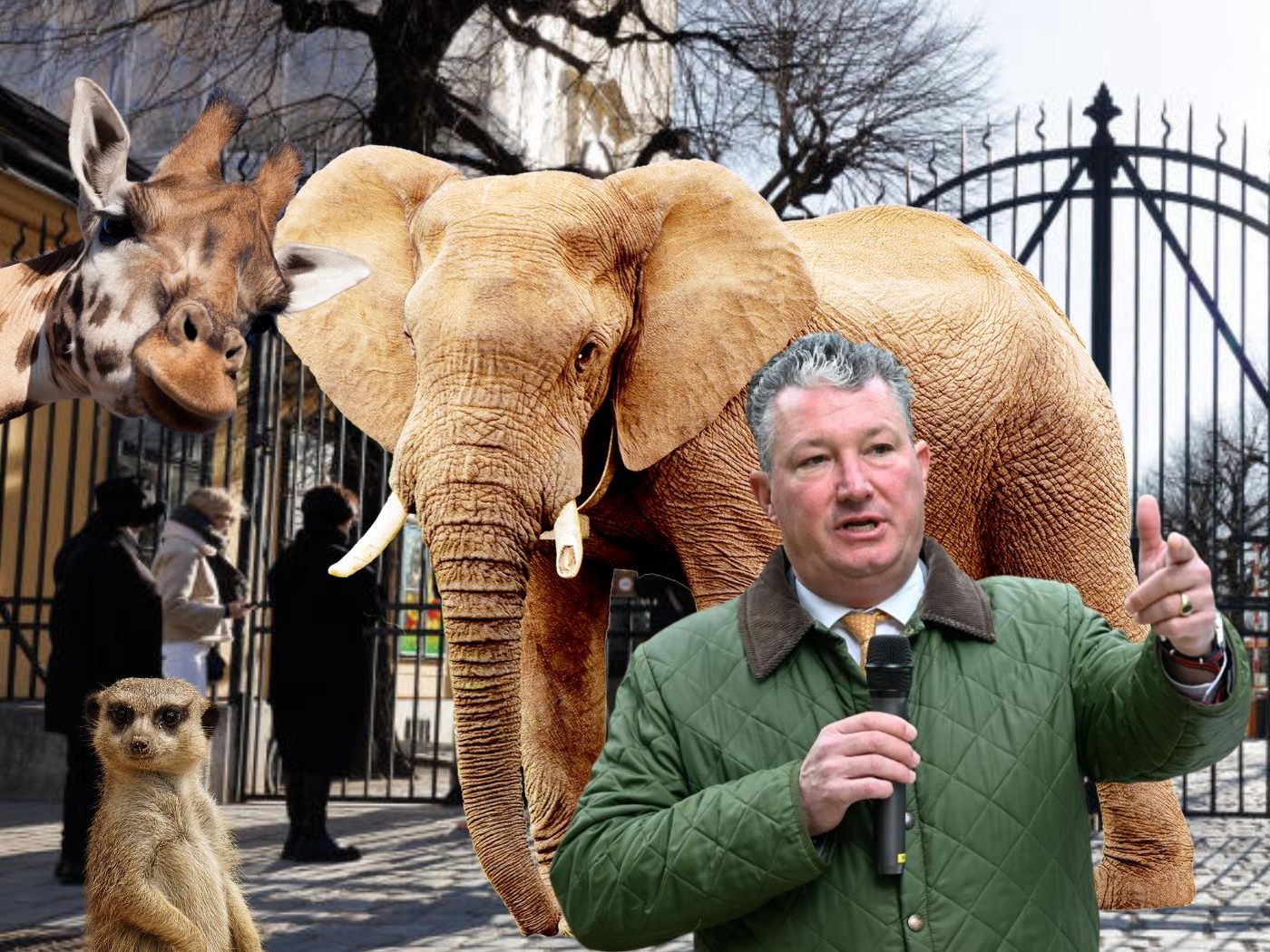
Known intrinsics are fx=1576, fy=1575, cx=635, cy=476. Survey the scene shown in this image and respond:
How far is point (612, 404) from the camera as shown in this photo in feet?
12.5

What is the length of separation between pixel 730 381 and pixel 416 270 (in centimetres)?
85

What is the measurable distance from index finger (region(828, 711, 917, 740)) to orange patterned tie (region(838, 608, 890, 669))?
0.29 meters

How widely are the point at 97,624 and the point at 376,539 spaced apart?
9.91 feet

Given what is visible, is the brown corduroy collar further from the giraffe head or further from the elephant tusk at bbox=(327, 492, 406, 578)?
the giraffe head

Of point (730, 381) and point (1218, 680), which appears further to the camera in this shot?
point (730, 381)

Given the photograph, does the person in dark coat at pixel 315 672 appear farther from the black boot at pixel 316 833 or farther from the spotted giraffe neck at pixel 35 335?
the spotted giraffe neck at pixel 35 335

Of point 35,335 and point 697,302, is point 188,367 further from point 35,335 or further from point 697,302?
point 697,302

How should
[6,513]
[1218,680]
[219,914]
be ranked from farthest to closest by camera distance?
[6,513] → [219,914] → [1218,680]

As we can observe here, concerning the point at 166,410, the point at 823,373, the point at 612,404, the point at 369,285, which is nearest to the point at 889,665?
the point at 823,373

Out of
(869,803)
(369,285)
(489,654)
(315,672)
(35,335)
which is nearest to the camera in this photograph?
(869,803)

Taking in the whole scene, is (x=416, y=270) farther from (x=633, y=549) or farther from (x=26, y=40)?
(x=26, y=40)

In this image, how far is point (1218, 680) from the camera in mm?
1735

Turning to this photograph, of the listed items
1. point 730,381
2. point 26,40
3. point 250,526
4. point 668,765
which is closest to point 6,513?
point 250,526

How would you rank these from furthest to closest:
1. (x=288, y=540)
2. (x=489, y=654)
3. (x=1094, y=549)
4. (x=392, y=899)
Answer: (x=288, y=540) < (x=392, y=899) < (x=1094, y=549) < (x=489, y=654)
